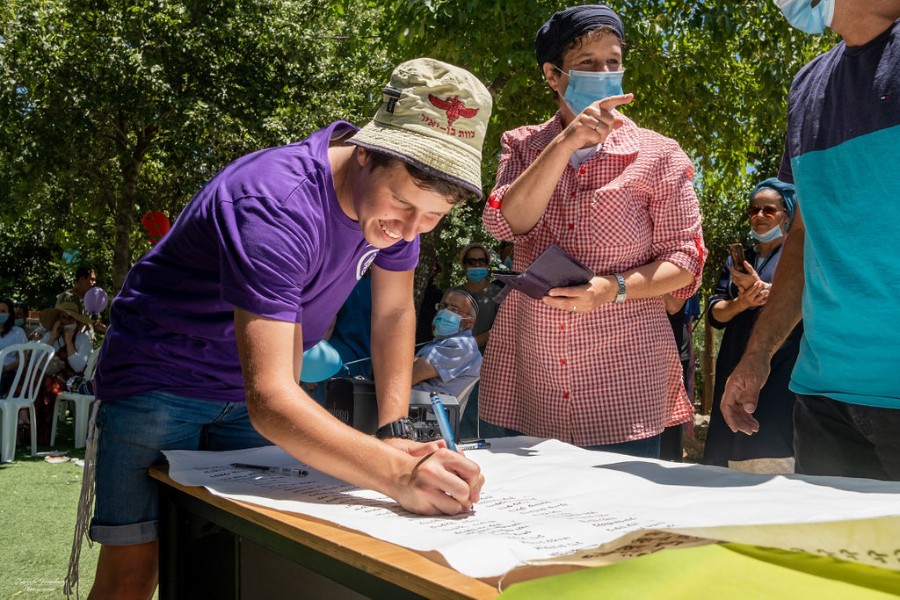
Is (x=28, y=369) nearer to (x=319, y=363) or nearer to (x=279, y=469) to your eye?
(x=319, y=363)

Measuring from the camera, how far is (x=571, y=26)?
2281mm

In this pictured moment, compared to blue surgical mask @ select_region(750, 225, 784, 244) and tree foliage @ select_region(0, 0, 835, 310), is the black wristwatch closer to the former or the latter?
blue surgical mask @ select_region(750, 225, 784, 244)

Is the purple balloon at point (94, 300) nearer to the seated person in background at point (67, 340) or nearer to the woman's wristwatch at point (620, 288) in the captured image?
the seated person in background at point (67, 340)

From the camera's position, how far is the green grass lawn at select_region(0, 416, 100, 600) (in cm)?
384

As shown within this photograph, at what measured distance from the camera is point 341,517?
1.22m

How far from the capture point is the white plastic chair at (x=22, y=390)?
24.7 ft

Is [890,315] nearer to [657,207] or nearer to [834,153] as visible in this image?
[834,153]

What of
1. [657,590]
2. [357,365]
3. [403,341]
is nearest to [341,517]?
[657,590]

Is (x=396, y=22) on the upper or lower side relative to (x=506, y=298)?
upper

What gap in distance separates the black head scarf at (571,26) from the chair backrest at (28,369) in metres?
7.17

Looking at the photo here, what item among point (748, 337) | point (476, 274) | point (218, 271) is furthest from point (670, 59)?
point (218, 271)

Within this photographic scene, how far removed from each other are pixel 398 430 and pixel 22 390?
7401 millimetres

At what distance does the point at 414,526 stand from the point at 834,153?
1.26 meters

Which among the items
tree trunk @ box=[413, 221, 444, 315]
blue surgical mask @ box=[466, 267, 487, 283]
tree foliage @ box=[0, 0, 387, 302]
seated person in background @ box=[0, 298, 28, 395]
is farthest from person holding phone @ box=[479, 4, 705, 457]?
tree foliage @ box=[0, 0, 387, 302]
